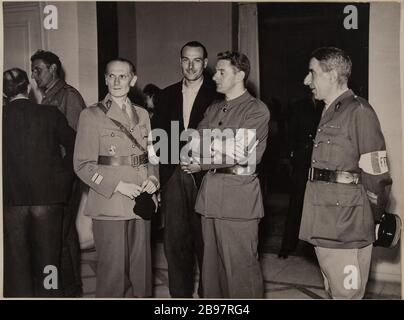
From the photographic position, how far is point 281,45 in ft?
8.94

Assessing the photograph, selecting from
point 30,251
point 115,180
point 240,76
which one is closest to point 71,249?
point 30,251

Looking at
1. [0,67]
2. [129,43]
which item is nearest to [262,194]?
[129,43]

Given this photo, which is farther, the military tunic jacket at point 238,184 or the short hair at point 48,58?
the short hair at point 48,58

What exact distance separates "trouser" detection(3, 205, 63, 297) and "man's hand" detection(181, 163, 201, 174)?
716 mm

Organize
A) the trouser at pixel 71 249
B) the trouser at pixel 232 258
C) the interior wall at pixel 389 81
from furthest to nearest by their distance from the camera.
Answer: the trouser at pixel 71 249 < the interior wall at pixel 389 81 < the trouser at pixel 232 258

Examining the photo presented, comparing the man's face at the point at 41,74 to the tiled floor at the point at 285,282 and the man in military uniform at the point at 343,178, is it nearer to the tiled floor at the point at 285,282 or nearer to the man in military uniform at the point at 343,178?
the tiled floor at the point at 285,282

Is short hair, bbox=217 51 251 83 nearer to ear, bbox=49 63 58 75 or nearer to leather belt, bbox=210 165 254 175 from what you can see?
leather belt, bbox=210 165 254 175

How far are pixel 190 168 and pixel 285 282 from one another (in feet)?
3.11

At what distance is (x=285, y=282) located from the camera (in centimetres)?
287

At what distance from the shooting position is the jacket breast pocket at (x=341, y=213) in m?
2.28

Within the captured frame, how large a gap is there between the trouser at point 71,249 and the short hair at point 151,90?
0.61m

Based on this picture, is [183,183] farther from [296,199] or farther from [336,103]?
[336,103]

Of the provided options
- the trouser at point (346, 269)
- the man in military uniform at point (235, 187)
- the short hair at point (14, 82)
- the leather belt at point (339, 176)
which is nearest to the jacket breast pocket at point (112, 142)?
the man in military uniform at point (235, 187)

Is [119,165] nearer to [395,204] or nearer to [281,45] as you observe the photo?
[281,45]
